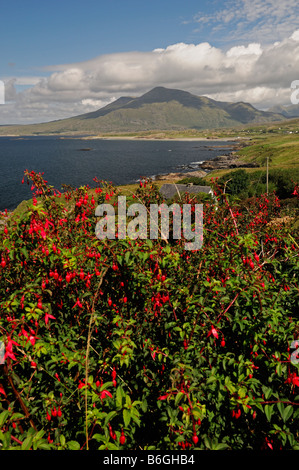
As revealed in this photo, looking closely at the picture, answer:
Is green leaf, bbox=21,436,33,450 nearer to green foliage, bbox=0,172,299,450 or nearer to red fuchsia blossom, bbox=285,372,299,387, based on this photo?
green foliage, bbox=0,172,299,450

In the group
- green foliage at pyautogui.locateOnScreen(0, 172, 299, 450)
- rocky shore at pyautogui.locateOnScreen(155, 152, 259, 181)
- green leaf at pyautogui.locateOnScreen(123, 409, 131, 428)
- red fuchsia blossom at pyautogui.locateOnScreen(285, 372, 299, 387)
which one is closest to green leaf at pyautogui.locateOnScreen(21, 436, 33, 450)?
green foliage at pyautogui.locateOnScreen(0, 172, 299, 450)

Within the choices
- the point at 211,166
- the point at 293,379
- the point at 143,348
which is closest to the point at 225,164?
the point at 211,166

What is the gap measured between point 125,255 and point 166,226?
306 centimetres

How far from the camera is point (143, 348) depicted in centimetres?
459

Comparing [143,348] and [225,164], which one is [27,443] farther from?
[225,164]

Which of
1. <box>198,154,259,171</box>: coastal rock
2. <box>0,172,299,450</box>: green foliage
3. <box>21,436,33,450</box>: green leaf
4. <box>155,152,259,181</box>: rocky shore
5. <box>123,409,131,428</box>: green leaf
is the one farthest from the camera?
<box>198,154,259,171</box>: coastal rock

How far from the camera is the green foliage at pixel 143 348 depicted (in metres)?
3.61

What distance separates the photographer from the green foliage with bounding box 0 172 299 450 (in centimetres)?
361

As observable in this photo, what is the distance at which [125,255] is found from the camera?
4.36 metres

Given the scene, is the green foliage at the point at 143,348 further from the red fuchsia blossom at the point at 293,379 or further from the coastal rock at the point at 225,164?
the coastal rock at the point at 225,164

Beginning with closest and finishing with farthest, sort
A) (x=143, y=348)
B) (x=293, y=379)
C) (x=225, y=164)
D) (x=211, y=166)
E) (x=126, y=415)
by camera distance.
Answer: (x=126, y=415) < (x=293, y=379) < (x=143, y=348) < (x=211, y=166) < (x=225, y=164)

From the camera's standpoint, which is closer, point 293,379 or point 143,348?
point 293,379
